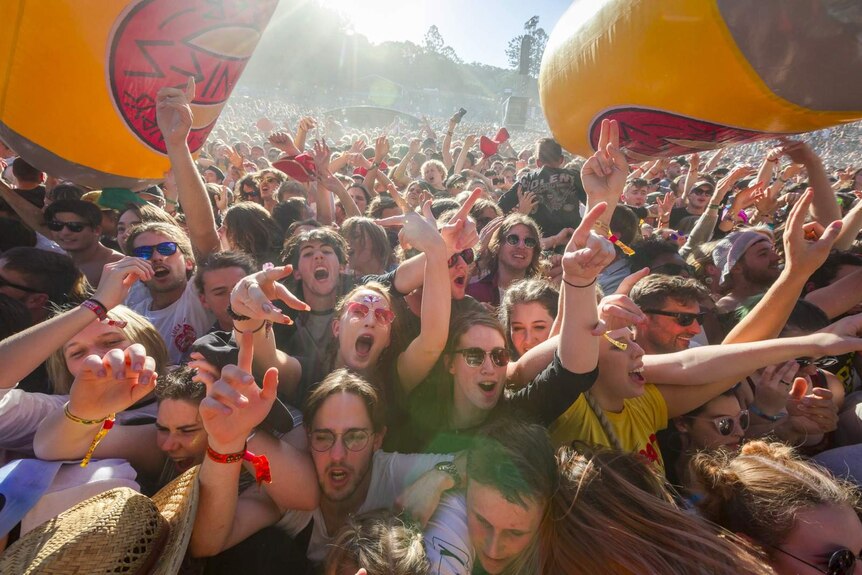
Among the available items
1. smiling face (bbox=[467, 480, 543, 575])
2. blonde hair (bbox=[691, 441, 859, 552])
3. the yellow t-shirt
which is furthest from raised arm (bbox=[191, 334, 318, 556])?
blonde hair (bbox=[691, 441, 859, 552])

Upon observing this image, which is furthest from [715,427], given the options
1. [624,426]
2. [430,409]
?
[430,409]

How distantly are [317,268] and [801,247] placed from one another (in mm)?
2503

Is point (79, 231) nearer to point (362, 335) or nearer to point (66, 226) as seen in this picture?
point (66, 226)

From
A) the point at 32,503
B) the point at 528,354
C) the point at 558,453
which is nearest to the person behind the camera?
the point at 32,503

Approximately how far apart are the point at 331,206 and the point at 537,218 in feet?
6.74

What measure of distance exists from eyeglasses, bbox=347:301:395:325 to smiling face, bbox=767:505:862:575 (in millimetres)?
1627

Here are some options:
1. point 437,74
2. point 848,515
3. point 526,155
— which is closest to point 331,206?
point 848,515

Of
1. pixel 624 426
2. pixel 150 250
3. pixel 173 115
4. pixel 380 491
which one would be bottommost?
pixel 380 491

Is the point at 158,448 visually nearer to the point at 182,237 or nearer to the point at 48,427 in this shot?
the point at 48,427

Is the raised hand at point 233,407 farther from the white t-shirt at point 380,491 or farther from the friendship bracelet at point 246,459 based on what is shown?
the white t-shirt at point 380,491

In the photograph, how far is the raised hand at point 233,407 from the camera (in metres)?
1.16

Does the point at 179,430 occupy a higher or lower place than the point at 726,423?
Result: lower

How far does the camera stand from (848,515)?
131 cm

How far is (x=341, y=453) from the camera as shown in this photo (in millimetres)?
1611
